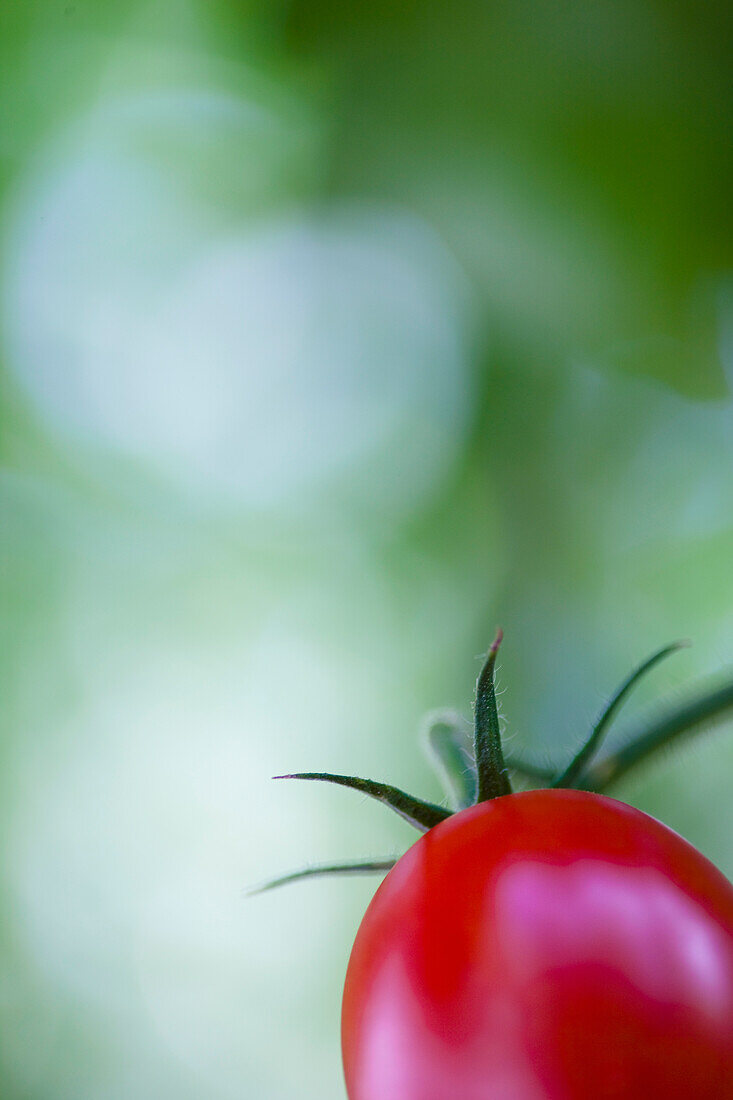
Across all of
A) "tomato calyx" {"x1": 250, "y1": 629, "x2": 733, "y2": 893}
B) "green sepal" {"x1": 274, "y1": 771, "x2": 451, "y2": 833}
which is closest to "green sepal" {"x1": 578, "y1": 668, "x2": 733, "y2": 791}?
"tomato calyx" {"x1": 250, "y1": 629, "x2": 733, "y2": 893}

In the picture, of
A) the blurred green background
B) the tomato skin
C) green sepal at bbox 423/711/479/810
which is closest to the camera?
the tomato skin

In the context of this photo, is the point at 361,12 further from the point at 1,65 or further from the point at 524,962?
the point at 524,962

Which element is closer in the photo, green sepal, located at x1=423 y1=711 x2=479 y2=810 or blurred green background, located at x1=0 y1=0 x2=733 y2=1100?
green sepal, located at x1=423 y1=711 x2=479 y2=810

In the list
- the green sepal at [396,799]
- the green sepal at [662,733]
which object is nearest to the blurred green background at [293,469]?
the green sepal at [662,733]

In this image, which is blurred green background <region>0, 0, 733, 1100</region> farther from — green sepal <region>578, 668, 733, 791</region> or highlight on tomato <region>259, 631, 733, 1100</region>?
highlight on tomato <region>259, 631, 733, 1100</region>

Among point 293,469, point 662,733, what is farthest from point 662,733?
point 293,469

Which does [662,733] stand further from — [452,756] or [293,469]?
[293,469]
